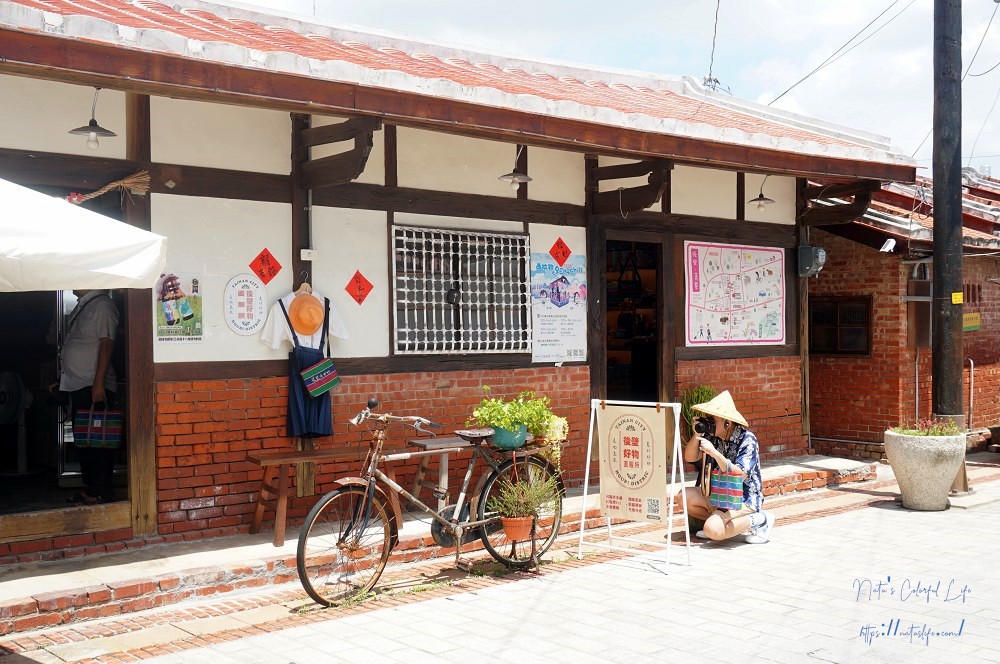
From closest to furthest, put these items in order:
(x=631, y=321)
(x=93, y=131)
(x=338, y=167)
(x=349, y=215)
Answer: (x=93, y=131), (x=338, y=167), (x=349, y=215), (x=631, y=321)

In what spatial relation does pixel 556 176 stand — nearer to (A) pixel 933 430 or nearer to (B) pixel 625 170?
(B) pixel 625 170

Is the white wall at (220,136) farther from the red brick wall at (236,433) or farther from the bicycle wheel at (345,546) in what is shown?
the bicycle wheel at (345,546)

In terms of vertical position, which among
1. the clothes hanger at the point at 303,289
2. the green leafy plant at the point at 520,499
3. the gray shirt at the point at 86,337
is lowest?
the green leafy plant at the point at 520,499

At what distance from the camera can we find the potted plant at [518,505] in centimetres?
674

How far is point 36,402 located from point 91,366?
301 centimetres

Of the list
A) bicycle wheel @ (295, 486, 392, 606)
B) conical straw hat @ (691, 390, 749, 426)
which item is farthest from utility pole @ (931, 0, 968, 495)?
bicycle wheel @ (295, 486, 392, 606)

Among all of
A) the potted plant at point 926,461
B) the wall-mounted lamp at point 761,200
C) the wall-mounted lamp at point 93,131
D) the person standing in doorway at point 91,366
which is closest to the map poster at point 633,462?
the potted plant at point 926,461

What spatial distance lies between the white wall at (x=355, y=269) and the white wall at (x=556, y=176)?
1.86m

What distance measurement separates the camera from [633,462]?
7094mm

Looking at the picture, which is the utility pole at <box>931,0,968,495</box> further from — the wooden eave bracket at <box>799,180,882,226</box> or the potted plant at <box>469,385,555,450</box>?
the potted plant at <box>469,385,555,450</box>

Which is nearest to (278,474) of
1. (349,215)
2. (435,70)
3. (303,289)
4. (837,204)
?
(303,289)

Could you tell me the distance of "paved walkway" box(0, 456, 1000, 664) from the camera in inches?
198

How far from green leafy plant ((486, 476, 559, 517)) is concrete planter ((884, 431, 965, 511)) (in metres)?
4.22

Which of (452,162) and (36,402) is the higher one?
(452,162)
